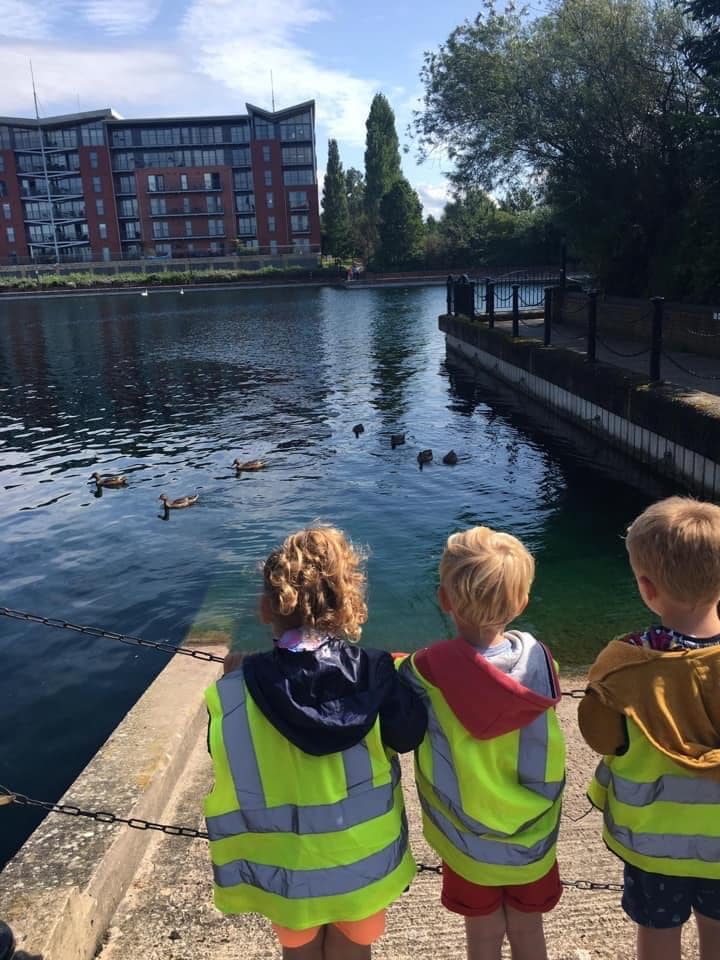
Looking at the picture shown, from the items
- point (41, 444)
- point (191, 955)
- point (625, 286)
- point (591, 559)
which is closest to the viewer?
point (191, 955)

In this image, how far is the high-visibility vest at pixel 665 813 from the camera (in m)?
2.03

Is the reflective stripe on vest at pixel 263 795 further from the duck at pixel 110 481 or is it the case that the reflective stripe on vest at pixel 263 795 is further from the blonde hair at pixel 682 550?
the duck at pixel 110 481

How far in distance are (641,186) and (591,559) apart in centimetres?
1427

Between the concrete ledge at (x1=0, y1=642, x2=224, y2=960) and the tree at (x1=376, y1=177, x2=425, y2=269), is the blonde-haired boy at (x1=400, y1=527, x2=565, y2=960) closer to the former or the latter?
the concrete ledge at (x1=0, y1=642, x2=224, y2=960)

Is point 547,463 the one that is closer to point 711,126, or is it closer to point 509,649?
point 711,126

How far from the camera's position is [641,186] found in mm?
19188

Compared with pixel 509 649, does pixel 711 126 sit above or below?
above

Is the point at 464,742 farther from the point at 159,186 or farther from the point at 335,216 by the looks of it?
the point at 159,186

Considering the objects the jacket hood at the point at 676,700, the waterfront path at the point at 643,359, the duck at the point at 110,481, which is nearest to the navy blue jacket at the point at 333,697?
the jacket hood at the point at 676,700

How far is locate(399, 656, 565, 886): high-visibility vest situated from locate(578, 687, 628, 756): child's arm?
83 mm

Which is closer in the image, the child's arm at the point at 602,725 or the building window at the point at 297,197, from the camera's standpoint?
the child's arm at the point at 602,725

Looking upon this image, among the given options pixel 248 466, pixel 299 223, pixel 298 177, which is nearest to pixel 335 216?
pixel 299 223

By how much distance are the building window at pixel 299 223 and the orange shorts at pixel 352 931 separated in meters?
96.7

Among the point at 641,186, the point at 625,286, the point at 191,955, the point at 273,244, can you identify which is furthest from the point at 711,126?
the point at 273,244
